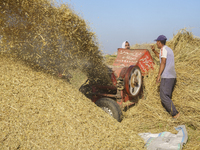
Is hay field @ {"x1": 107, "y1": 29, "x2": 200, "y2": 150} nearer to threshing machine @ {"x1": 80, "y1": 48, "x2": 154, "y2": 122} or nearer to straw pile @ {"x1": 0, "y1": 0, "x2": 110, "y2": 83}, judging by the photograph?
threshing machine @ {"x1": 80, "y1": 48, "x2": 154, "y2": 122}

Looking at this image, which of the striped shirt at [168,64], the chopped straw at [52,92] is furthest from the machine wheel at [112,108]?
the striped shirt at [168,64]

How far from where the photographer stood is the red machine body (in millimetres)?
3796

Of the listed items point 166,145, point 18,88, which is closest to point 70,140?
point 18,88

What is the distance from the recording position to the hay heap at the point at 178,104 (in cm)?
344

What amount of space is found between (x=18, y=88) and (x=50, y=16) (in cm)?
120

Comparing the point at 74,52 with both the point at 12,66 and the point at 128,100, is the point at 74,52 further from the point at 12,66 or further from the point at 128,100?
the point at 128,100

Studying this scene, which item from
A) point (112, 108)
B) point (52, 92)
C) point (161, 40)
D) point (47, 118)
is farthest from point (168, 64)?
point (47, 118)

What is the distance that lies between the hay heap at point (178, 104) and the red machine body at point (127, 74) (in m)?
0.27

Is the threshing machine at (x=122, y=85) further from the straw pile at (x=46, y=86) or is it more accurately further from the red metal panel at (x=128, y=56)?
the straw pile at (x=46, y=86)

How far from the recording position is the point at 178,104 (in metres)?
3.78

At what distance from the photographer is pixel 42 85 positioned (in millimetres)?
2914

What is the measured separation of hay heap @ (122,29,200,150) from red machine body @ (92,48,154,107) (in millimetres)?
274

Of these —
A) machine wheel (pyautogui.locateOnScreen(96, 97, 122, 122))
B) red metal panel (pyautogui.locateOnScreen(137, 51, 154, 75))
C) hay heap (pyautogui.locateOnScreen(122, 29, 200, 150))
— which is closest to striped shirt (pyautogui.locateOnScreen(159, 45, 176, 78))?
hay heap (pyautogui.locateOnScreen(122, 29, 200, 150))

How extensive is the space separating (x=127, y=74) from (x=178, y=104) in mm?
1217
